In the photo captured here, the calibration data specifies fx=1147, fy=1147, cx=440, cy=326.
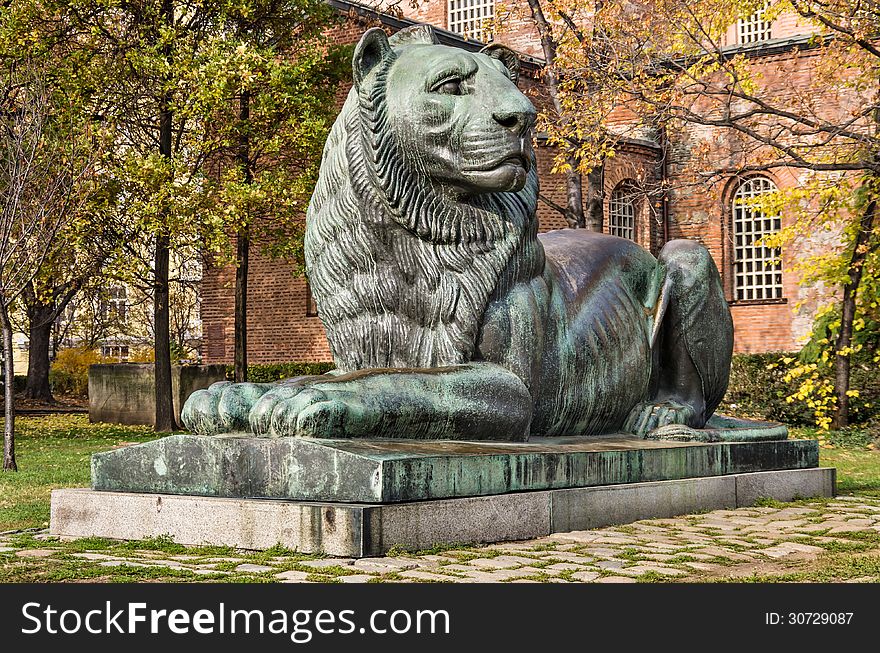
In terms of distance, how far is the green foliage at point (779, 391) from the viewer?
21438 mm

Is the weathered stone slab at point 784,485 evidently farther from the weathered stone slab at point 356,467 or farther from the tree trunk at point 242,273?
the tree trunk at point 242,273

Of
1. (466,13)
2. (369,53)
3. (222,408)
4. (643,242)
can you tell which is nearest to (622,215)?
(643,242)

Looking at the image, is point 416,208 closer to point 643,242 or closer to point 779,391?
point 779,391

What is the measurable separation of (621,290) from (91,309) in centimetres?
3300

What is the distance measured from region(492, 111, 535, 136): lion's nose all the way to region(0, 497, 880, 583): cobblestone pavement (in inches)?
80.6

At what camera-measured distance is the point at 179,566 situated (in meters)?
4.59

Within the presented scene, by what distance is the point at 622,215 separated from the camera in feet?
102

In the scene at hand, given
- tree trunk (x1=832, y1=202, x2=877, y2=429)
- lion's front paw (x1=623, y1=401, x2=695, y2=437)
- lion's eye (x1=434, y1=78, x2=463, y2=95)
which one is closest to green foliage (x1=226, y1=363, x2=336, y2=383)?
tree trunk (x1=832, y1=202, x2=877, y2=429)

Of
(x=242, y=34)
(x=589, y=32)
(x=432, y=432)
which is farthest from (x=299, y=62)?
(x=432, y=432)

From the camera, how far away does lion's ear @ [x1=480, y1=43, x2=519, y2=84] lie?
647cm

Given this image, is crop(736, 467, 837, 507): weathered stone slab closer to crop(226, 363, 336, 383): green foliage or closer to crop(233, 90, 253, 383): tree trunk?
crop(233, 90, 253, 383): tree trunk

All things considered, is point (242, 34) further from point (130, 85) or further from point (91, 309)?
point (91, 309)

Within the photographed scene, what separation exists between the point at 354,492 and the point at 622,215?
26906mm

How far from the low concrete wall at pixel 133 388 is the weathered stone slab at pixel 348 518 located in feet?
64.6
